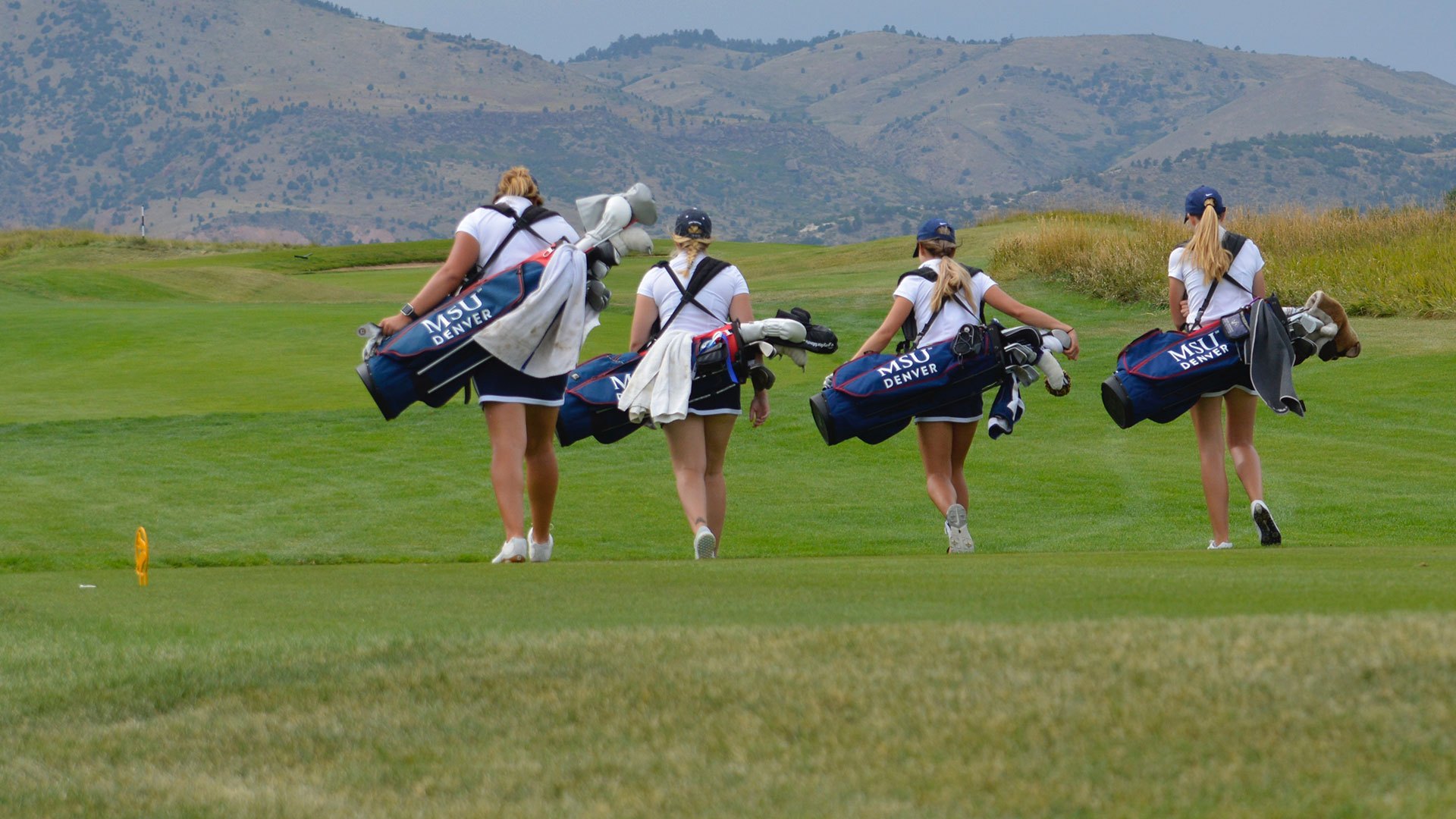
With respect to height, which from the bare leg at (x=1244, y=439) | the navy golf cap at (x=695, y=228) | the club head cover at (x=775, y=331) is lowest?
the bare leg at (x=1244, y=439)

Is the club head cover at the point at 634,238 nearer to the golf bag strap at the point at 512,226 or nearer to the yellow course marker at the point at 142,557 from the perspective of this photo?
the golf bag strap at the point at 512,226

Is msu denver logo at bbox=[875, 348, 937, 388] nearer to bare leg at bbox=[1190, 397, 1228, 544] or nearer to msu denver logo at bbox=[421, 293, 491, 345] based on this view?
bare leg at bbox=[1190, 397, 1228, 544]

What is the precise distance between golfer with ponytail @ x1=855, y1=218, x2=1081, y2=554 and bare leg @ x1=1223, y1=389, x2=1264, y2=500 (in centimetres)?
93

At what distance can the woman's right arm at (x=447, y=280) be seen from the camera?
23.2 feet

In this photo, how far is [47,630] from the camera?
201 inches

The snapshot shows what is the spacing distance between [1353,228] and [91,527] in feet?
73.7

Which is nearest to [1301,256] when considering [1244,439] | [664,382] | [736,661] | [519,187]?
[1244,439]

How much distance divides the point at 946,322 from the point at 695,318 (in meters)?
1.37

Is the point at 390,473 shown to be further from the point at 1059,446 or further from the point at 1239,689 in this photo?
the point at 1239,689

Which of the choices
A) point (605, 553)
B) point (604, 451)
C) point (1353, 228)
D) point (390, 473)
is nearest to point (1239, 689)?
point (605, 553)

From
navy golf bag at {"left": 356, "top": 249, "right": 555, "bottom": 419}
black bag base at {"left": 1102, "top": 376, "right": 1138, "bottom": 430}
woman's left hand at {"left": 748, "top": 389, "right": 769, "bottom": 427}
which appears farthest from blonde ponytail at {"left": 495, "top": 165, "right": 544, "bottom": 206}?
black bag base at {"left": 1102, "top": 376, "right": 1138, "bottom": 430}

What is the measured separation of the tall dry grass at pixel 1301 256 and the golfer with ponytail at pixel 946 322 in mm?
14918

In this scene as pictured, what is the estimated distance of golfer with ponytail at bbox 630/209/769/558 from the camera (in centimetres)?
759

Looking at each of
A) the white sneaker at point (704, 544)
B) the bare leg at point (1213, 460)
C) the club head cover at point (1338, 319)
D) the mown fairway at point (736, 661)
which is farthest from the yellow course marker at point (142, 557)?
the club head cover at point (1338, 319)
